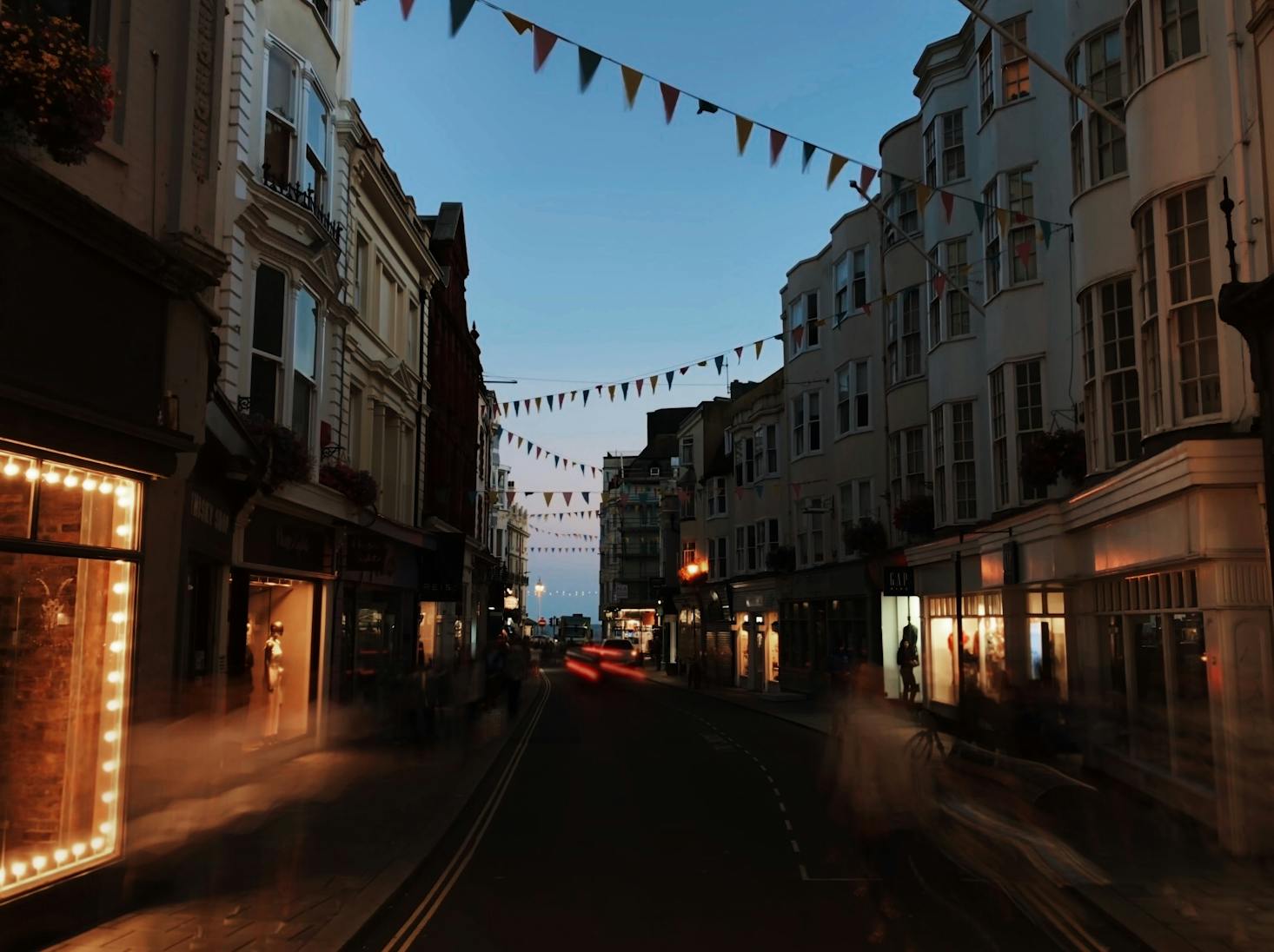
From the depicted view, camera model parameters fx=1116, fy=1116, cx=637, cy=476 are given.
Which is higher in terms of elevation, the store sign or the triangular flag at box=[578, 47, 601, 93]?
the triangular flag at box=[578, 47, 601, 93]

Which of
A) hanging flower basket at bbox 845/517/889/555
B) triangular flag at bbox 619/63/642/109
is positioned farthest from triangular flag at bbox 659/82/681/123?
hanging flower basket at bbox 845/517/889/555

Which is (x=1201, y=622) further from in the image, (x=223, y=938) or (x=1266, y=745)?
(x=223, y=938)

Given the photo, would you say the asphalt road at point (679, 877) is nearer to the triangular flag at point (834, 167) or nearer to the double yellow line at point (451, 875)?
the double yellow line at point (451, 875)

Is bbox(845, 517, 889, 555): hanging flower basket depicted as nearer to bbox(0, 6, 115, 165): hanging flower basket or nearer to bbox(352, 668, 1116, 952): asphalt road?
bbox(352, 668, 1116, 952): asphalt road

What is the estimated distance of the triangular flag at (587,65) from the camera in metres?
11.4

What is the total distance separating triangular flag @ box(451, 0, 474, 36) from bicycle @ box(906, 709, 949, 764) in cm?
815

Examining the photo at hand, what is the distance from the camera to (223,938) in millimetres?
7488

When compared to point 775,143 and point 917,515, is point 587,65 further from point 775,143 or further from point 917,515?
point 917,515

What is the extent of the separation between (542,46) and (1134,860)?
978 centimetres

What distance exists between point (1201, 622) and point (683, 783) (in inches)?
286

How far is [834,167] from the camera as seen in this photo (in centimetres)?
1388

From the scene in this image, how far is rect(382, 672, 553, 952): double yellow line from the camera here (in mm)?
8000

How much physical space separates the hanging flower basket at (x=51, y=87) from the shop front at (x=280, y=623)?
9.16 m

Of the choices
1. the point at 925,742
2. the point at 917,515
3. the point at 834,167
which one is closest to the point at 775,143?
the point at 834,167
